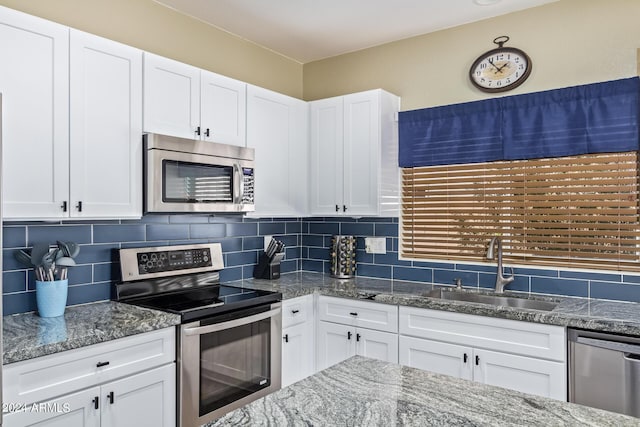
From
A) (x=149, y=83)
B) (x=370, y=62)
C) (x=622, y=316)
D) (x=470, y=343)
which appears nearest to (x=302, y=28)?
(x=370, y=62)

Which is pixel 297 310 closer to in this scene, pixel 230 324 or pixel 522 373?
pixel 230 324

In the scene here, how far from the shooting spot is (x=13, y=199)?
1952 millimetres

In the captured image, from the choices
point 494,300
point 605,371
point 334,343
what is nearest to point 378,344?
point 334,343

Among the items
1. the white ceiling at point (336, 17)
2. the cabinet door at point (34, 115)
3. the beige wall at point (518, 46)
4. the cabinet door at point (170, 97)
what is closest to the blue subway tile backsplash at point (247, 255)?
the cabinet door at point (34, 115)

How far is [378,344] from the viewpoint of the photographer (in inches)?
113

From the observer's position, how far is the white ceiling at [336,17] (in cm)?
285

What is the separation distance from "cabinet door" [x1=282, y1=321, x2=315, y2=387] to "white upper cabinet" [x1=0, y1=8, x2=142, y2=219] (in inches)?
46.4

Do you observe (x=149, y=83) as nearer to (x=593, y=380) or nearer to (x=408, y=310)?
(x=408, y=310)

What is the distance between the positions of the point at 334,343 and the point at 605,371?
150cm

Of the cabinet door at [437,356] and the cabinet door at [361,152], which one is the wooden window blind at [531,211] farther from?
the cabinet door at [437,356]

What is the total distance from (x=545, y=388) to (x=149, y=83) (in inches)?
97.7

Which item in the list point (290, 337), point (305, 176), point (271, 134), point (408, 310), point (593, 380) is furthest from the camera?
point (305, 176)

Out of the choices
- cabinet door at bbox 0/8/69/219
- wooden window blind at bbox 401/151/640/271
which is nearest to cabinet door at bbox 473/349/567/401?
wooden window blind at bbox 401/151/640/271

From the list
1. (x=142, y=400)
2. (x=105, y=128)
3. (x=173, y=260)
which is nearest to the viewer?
(x=142, y=400)
